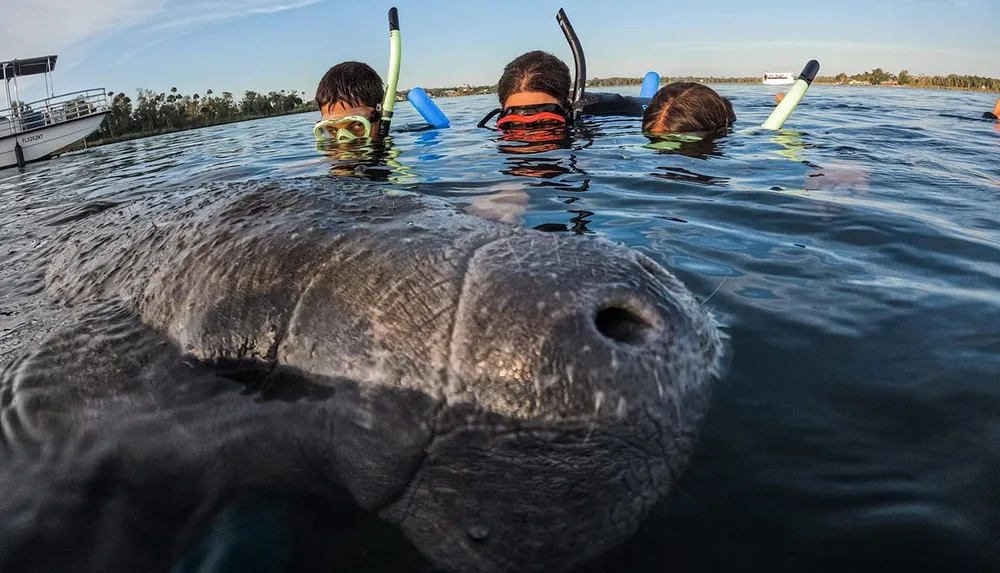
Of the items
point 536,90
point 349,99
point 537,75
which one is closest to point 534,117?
point 536,90

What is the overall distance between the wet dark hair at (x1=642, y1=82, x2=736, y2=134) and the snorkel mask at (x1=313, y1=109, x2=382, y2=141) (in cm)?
464

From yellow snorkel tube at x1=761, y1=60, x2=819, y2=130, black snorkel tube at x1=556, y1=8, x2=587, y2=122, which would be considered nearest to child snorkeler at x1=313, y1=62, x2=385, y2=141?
black snorkel tube at x1=556, y1=8, x2=587, y2=122

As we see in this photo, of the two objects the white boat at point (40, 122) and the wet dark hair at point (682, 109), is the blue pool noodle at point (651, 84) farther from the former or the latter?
the white boat at point (40, 122)

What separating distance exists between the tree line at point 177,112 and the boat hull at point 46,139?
12.4 m

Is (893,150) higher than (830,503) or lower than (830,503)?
higher

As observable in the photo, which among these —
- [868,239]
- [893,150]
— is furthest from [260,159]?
[893,150]

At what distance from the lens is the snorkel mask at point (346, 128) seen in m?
8.84

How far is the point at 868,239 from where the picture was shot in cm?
433

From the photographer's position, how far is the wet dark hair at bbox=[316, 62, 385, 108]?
903 cm

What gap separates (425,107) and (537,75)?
497 cm

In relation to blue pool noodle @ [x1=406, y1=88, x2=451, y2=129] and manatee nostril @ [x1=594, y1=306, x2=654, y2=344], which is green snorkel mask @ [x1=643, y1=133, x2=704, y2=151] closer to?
blue pool noodle @ [x1=406, y1=88, x2=451, y2=129]

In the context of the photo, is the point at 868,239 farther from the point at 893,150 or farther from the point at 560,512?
the point at 893,150

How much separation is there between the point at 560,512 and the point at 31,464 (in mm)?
1602

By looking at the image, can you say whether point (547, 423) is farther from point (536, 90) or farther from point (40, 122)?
point (40, 122)
